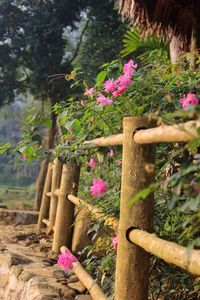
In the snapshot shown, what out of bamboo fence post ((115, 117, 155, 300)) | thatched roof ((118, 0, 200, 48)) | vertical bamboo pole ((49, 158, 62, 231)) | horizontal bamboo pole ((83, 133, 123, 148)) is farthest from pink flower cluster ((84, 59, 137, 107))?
vertical bamboo pole ((49, 158, 62, 231))

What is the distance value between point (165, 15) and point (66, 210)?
172 centimetres

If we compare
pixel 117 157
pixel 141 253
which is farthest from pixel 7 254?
pixel 141 253

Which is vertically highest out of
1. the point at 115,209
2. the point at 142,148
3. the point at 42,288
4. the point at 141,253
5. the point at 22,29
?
the point at 22,29

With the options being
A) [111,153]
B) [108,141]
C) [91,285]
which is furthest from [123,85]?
[91,285]

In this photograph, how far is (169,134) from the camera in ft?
4.60

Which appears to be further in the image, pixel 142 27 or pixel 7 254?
pixel 142 27

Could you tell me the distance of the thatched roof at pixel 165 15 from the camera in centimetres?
374

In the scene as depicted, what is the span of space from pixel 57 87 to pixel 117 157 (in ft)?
30.8

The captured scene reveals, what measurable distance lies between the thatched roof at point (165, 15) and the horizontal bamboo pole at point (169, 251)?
2.48m

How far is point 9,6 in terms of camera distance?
12.3 m

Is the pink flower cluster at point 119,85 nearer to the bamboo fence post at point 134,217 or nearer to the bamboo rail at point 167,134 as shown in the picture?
the bamboo rail at point 167,134

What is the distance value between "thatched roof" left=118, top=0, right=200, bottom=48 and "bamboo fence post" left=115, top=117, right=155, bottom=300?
7.35ft

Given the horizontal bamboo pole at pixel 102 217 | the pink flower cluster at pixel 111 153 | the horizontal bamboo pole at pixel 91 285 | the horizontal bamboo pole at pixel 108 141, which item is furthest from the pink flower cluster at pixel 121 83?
the horizontal bamboo pole at pixel 91 285

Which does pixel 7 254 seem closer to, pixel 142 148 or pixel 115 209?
pixel 115 209
